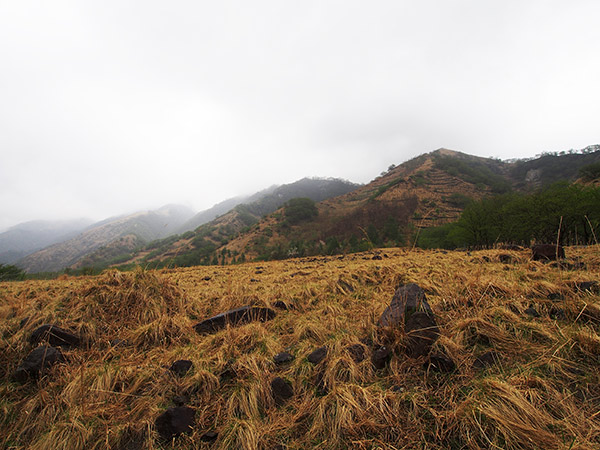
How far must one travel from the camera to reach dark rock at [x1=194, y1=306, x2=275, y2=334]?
4086 millimetres

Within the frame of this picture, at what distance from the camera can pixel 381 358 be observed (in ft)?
8.17

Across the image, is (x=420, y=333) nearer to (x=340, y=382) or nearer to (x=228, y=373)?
(x=340, y=382)

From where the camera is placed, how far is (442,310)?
10.5 feet

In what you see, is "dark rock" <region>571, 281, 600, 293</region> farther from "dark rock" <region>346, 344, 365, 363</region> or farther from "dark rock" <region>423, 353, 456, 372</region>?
"dark rock" <region>346, 344, 365, 363</region>

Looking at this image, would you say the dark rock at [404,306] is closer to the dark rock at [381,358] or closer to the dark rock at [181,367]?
the dark rock at [381,358]

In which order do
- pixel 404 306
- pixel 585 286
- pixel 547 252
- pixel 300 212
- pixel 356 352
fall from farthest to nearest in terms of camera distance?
pixel 300 212 → pixel 547 252 → pixel 585 286 → pixel 404 306 → pixel 356 352

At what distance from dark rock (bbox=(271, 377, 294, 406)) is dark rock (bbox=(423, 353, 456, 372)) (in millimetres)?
1462

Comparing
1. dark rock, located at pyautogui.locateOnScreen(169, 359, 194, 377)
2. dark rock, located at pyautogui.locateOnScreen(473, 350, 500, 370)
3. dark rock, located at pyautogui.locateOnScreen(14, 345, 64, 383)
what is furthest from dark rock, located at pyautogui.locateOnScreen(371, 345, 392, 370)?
dark rock, located at pyautogui.locateOnScreen(14, 345, 64, 383)

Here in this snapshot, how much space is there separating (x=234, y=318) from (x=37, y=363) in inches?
100

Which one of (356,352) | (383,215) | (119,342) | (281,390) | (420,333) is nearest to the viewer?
(281,390)

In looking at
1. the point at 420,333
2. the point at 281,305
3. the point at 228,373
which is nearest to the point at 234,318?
the point at 281,305

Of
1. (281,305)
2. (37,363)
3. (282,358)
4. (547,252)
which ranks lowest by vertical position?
(547,252)

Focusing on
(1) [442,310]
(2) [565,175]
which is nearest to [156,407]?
(1) [442,310]

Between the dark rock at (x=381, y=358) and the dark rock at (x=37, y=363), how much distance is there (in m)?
3.97
